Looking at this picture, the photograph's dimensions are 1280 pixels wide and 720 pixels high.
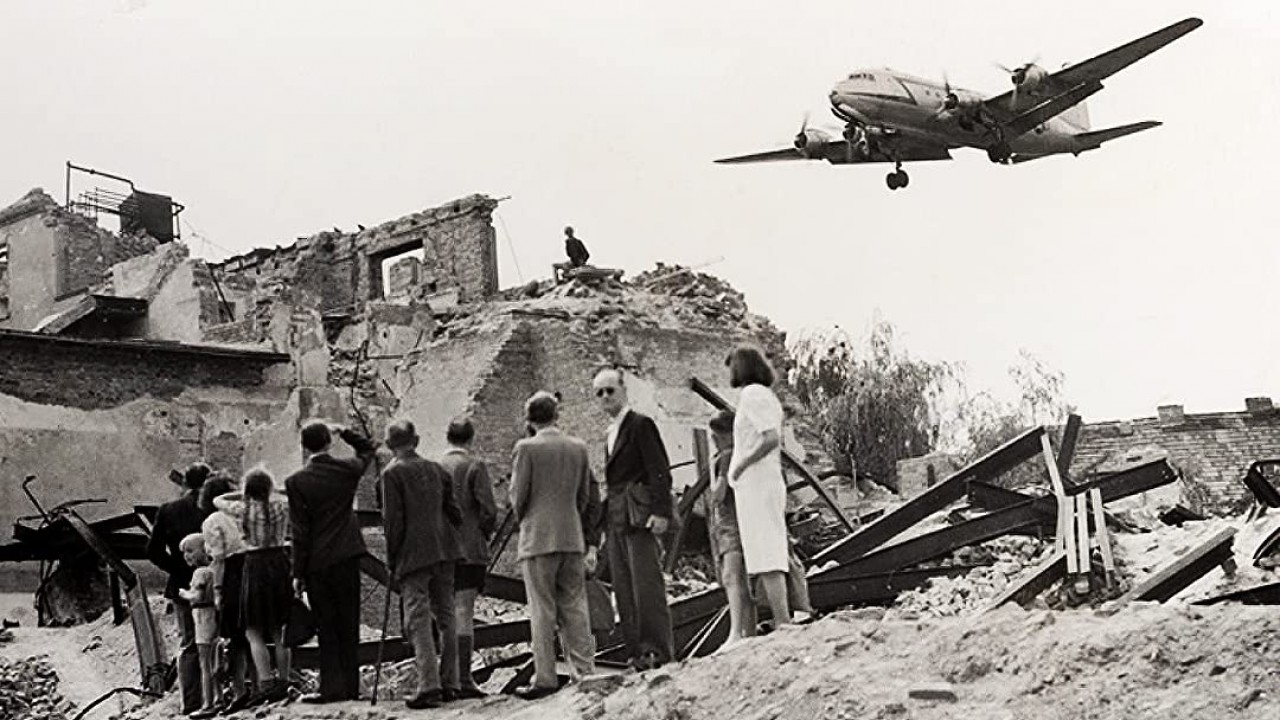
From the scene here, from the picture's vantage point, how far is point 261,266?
36.2 meters

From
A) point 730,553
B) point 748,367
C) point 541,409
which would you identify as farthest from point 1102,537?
point 541,409

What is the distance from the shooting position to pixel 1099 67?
20.5 metres

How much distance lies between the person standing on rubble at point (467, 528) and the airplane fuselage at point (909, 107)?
500 inches

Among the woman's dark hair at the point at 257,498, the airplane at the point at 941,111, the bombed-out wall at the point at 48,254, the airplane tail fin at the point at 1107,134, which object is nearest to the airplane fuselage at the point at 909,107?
the airplane at the point at 941,111

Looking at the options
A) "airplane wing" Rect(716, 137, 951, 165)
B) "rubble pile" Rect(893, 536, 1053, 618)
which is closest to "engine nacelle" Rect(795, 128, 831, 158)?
"airplane wing" Rect(716, 137, 951, 165)

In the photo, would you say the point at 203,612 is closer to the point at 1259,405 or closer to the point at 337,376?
the point at 337,376

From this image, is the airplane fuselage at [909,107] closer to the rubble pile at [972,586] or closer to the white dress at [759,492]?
the rubble pile at [972,586]

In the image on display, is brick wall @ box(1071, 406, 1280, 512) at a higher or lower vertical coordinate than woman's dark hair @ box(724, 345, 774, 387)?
lower

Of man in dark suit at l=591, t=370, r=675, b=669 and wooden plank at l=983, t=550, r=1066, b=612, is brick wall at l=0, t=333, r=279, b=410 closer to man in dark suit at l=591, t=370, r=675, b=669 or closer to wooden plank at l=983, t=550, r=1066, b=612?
man in dark suit at l=591, t=370, r=675, b=669

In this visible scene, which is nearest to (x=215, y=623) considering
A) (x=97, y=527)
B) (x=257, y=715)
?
(x=257, y=715)

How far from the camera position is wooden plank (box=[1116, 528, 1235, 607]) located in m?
9.12

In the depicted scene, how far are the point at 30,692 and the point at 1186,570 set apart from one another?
9.99 meters

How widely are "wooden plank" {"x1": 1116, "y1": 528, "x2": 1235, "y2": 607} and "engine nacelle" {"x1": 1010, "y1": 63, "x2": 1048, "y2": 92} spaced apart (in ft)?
40.9

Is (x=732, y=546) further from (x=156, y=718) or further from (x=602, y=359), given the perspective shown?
(x=602, y=359)
